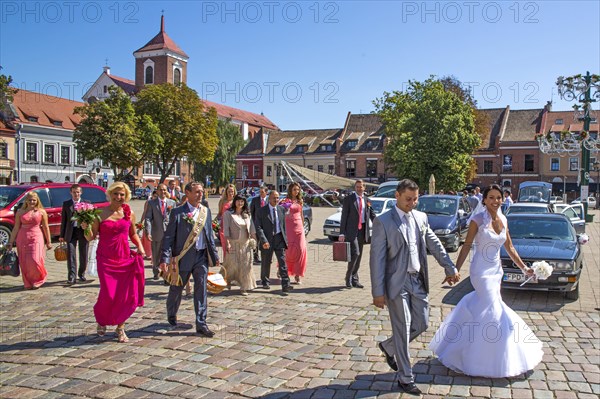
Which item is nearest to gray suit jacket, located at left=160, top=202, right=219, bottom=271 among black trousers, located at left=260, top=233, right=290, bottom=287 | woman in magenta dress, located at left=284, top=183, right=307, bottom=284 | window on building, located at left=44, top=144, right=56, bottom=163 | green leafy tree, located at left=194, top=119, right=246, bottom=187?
black trousers, located at left=260, top=233, right=290, bottom=287

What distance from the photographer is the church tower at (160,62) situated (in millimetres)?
81750

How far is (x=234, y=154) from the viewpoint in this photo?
79.9m

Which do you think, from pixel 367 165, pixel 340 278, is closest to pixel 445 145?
pixel 367 165

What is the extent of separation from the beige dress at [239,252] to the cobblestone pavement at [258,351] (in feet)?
0.95

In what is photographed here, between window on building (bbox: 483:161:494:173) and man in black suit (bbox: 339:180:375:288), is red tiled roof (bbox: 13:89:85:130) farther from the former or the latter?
man in black suit (bbox: 339:180:375:288)

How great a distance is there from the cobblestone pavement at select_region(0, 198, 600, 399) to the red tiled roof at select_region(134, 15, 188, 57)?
7861 cm

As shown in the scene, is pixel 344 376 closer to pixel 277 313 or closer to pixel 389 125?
pixel 277 313

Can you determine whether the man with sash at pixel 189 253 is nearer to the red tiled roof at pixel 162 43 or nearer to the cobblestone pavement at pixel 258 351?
the cobblestone pavement at pixel 258 351

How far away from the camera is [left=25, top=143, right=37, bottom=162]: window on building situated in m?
57.4

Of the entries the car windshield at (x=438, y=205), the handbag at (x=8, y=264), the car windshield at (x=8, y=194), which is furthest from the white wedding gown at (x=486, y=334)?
the car windshield at (x=8, y=194)

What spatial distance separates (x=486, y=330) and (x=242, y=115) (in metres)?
110

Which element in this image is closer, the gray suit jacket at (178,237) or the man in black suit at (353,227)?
the gray suit jacket at (178,237)

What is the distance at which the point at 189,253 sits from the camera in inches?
273

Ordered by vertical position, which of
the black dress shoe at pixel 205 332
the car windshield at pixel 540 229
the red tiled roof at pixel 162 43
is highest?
the red tiled roof at pixel 162 43
